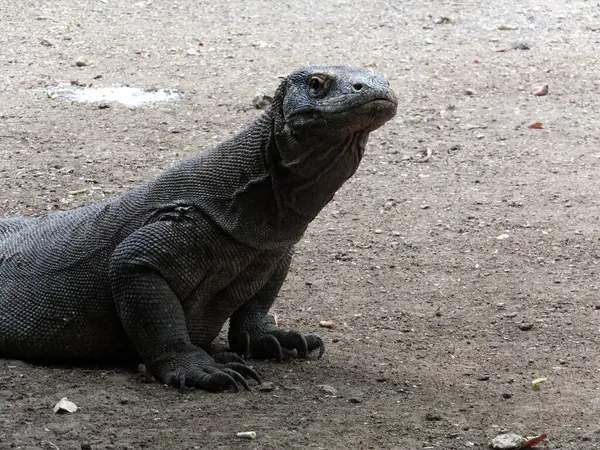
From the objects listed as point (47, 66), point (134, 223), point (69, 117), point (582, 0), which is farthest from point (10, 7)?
point (134, 223)

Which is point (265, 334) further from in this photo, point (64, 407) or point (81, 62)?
point (81, 62)

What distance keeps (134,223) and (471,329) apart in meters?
2.10

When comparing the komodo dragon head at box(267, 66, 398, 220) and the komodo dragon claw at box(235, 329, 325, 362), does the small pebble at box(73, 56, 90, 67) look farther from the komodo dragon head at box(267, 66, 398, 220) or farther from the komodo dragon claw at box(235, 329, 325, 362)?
the komodo dragon head at box(267, 66, 398, 220)

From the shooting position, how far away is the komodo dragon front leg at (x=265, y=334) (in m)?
5.86

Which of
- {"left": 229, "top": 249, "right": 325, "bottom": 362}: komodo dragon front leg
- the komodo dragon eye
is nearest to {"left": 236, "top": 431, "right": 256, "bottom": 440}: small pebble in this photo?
{"left": 229, "top": 249, "right": 325, "bottom": 362}: komodo dragon front leg

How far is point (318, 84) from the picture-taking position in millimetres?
4918

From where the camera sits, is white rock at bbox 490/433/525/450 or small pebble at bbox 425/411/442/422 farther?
small pebble at bbox 425/411/442/422

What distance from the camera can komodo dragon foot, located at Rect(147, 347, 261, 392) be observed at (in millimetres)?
5203

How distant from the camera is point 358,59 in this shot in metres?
12.7

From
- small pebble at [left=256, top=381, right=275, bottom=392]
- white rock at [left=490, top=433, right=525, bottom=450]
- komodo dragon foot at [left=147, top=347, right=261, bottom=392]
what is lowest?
small pebble at [left=256, top=381, right=275, bottom=392]

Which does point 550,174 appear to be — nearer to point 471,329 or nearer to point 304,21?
point 471,329

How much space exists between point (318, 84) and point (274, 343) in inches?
60.7

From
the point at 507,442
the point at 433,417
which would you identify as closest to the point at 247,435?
the point at 433,417

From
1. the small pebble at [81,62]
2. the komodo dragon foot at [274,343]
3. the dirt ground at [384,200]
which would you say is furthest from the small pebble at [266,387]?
the small pebble at [81,62]
